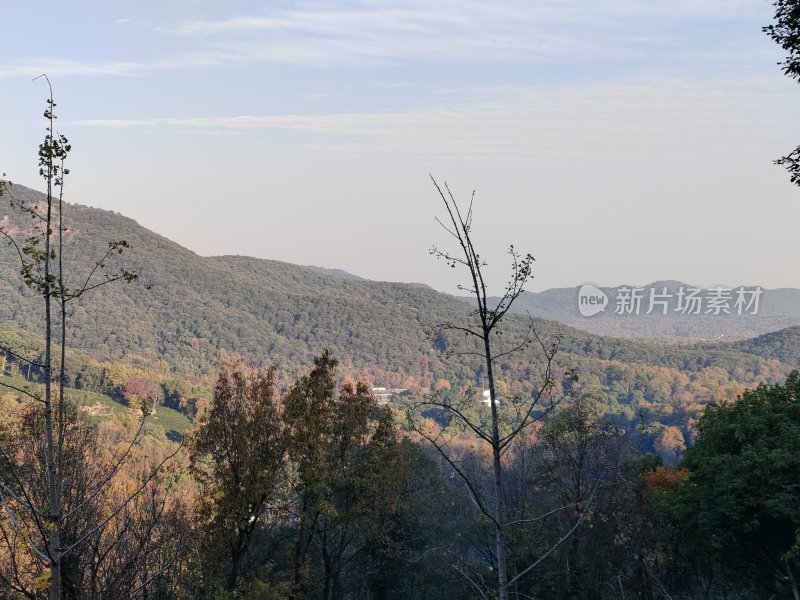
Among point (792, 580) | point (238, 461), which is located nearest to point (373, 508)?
point (238, 461)

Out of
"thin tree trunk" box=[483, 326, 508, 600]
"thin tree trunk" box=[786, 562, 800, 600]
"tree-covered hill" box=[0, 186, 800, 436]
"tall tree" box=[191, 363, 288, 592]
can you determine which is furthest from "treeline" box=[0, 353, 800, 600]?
Answer: "tree-covered hill" box=[0, 186, 800, 436]

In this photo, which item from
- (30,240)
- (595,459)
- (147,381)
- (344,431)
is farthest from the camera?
(147,381)

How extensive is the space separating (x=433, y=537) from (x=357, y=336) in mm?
159180

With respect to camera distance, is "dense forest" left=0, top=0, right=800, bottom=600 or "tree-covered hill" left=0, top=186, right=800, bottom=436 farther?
"tree-covered hill" left=0, top=186, right=800, bottom=436

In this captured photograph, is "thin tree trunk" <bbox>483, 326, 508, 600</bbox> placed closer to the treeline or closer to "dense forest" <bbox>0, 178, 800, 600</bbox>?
"dense forest" <bbox>0, 178, 800, 600</bbox>

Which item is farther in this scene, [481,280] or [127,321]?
[127,321]

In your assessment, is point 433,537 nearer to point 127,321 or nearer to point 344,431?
point 344,431

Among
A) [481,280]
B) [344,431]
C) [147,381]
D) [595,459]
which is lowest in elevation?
[147,381]

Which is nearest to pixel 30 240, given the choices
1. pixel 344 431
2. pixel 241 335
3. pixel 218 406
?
pixel 218 406

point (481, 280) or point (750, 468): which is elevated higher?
point (481, 280)

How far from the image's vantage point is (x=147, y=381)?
103 m

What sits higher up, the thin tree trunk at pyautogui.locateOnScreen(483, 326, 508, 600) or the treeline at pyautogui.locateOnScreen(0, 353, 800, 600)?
the thin tree trunk at pyautogui.locateOnScreen(483, 326, 508, 600)

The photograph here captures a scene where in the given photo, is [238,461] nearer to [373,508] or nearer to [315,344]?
[373,508]

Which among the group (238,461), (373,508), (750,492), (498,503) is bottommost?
(373,508)
